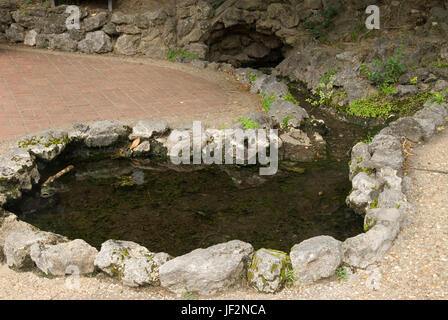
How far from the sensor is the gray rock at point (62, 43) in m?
12.4

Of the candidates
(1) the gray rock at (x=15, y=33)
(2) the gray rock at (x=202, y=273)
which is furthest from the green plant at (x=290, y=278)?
(1) the gray rock at (x=15, y=33)

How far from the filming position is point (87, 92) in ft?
30.1

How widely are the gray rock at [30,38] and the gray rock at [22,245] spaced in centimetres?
908

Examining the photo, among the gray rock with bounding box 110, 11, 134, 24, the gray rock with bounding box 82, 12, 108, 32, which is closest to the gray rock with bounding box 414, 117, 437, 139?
the gray rock with bounding box 110, 11, 134, 24

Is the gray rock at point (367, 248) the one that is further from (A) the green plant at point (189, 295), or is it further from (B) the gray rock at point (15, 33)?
(B) the gray rock at point (15, 33)

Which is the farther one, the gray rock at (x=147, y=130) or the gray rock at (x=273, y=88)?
the gray rock at (x=273, y=88)

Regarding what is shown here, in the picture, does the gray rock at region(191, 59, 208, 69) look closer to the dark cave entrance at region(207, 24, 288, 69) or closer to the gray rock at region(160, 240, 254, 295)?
the dark cave entrance at region(207, 24, 288, 69)

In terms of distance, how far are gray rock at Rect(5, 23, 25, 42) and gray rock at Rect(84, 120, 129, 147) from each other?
21.7 ft

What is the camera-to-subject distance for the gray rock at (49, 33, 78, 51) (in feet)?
40.8

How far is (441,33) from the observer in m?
10.5

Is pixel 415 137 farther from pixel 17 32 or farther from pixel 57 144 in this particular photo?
pixel 17 32

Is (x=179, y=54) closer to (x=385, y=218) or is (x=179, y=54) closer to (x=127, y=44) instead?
(x=127, y=44)

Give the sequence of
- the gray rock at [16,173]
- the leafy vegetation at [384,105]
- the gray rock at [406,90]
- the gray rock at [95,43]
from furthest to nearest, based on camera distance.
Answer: the gray rock at [95,43] < the gray rock at [406,90] < the leafy vegetation at [384,105] < the gray rock at [16,173]

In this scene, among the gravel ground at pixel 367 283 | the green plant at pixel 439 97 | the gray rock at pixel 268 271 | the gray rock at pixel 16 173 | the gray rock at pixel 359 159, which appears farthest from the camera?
the green plant at pixel 439 97
